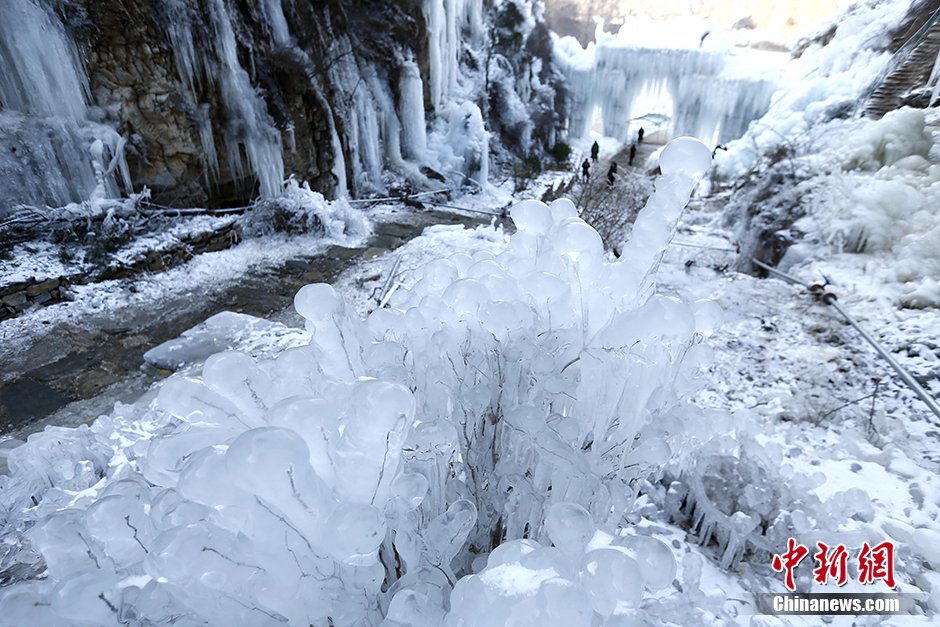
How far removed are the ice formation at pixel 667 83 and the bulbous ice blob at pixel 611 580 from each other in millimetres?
18707

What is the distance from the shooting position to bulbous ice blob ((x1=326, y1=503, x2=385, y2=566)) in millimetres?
660

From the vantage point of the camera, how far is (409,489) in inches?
32.3

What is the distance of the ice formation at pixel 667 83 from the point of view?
16.0 m

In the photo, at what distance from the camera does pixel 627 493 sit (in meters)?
1.27

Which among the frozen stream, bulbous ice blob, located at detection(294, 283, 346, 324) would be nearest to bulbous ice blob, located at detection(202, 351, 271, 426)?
bulbous ice blob, located at detection(294, 283, 346, 324)

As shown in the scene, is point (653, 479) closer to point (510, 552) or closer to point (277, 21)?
point (510, 552)

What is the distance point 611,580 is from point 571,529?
12 cm

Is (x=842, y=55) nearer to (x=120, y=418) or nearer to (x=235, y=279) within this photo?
(x=235, y=279)

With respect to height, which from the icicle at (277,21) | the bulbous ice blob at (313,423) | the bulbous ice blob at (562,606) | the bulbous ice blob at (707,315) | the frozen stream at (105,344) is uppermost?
the icicle at (277,21)

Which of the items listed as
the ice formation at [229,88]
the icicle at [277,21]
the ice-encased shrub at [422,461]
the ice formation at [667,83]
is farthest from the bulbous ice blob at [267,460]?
the ice formation at [667,83]

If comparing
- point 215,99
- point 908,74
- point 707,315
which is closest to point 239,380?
point 707,315

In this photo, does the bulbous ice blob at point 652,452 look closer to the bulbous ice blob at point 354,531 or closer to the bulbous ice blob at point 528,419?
the bulbous ice blob at point 528,419

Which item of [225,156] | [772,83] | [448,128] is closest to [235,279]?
[225,156]

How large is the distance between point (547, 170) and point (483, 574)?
1564 cm
